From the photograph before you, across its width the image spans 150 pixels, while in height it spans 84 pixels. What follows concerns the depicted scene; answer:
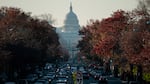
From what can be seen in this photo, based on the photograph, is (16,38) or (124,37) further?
(16,38)

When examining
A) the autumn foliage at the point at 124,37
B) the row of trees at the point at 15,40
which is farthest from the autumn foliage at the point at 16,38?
the autumn foliage at the point at 124,37

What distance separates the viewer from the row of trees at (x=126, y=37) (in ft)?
211

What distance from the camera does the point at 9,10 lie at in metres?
93.8

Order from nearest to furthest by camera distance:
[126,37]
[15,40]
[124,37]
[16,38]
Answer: [126,37] < [124,37] < [15,40] < [16,38]

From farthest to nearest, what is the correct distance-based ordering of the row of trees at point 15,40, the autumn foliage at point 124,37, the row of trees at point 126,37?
the row of trees at point 15,40
the autumn foliage at point 124,37
the row of trees at point 126,37

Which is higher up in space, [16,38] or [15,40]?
[16,38]

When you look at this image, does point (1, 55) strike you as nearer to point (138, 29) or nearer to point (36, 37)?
point (138, 29)

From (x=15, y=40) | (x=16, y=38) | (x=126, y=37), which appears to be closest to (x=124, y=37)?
(x=126, y=37)

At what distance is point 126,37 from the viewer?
7194 cm

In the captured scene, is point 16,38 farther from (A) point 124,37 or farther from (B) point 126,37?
(B) point 126,37

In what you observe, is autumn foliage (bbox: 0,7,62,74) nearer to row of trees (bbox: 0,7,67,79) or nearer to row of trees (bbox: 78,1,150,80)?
row of trees (bbox: 0,7,67,79)

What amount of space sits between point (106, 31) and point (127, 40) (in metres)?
26.3

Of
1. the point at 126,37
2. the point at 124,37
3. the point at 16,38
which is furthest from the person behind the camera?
the point at 16,38

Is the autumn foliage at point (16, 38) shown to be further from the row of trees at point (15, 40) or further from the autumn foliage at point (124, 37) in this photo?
the autumn foliage at point (124, 37)
